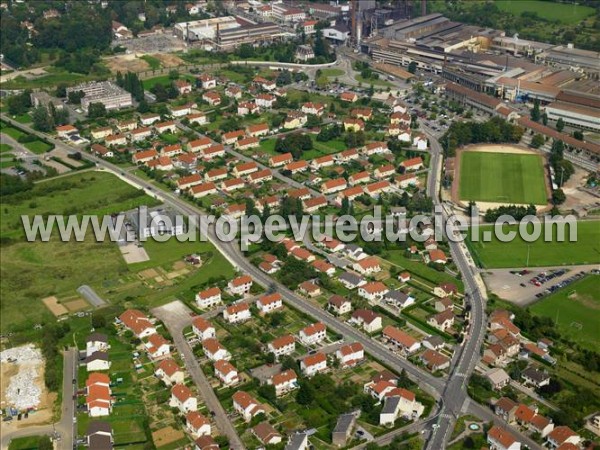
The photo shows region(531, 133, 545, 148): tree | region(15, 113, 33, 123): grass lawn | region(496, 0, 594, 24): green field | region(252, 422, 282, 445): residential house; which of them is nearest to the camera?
region(252, 422, 282, 445): residential house

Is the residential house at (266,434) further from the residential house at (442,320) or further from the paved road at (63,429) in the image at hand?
the residential house at (442,320)

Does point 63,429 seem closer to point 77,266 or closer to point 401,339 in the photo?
point 77,266

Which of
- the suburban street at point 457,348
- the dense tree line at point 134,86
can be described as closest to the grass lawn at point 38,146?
the dense tree line at point 134,86

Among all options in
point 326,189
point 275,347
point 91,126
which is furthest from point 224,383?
point 91,126

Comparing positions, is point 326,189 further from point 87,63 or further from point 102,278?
point 87,63

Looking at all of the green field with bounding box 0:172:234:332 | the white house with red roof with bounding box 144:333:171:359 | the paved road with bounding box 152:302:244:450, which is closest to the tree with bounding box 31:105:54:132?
the green field with bounding box 0:172:234:332

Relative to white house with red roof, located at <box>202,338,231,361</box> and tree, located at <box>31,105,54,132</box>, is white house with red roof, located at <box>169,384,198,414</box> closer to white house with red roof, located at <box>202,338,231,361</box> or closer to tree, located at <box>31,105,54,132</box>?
white house with red roof, located at <box>202,338,231,361</box>
